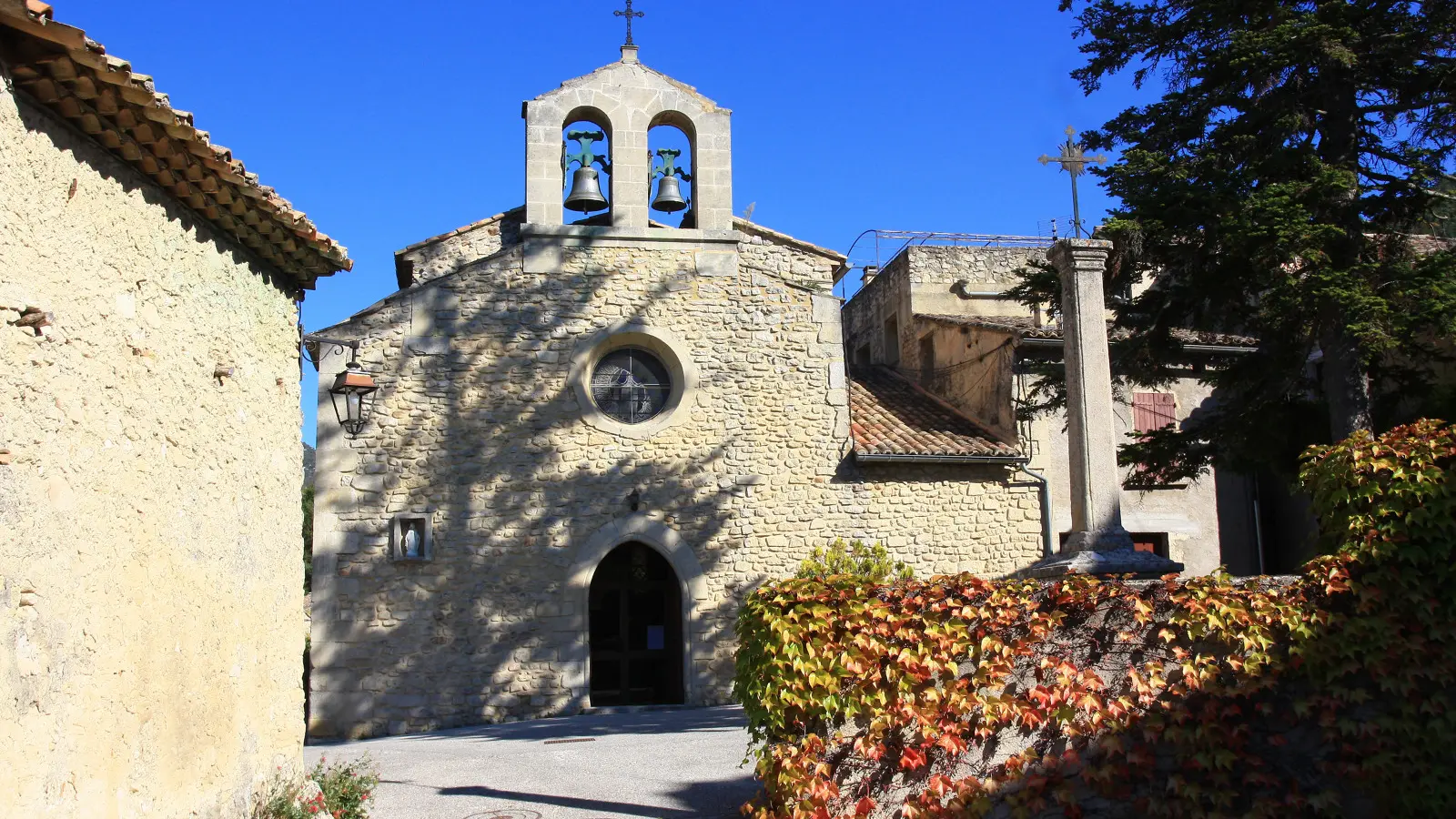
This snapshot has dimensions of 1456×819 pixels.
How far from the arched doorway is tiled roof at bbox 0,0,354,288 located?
26.6 ft

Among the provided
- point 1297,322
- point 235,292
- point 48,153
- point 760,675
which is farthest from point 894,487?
point 48,153

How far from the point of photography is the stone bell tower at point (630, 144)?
14.6 m

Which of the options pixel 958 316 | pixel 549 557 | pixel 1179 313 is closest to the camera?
pixel 1179 313

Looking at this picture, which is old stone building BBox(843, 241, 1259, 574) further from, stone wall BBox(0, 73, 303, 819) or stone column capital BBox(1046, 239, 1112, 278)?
stone wall BBox(0, 73, 303, 819)

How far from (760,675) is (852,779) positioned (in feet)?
2.56

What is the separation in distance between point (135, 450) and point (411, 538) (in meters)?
8.45

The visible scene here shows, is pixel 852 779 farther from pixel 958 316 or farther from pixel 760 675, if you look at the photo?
pixel 958 316

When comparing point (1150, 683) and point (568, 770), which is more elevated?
point (1150, 683)

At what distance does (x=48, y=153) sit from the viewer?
4613 mm

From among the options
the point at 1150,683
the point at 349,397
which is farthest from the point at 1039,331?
the point at 1150,683

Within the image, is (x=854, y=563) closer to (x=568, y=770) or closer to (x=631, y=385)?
(x=631, y=385)

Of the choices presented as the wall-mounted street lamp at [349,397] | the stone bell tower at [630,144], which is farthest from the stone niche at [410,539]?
the stone bell tower at [630,144]

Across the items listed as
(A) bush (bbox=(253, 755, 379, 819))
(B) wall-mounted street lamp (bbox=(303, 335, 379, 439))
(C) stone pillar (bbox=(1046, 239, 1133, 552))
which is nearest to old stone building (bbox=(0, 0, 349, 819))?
(A) bush (bbox=(253, 755, 379, 819))

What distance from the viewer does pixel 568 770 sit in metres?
9.23
